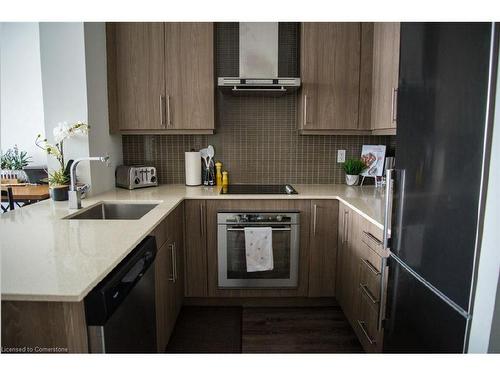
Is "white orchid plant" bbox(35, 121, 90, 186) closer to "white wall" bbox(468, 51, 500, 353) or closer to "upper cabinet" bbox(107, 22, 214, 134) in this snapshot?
"upper cabinet" bbox(107, 22, 214, 134)

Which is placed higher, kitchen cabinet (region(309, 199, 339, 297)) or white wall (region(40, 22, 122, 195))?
white wall (region(40, 22, 122, 195))

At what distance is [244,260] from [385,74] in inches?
65.1

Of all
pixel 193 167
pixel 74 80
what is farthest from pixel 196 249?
pixel 74 80

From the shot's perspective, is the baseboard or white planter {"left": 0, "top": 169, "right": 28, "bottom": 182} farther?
white planter {"left": 0, "top": 169, "right": 28, "bottom": 182}

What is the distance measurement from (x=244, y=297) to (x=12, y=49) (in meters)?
3.96

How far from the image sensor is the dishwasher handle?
88 centimetres

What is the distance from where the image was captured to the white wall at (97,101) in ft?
6.89

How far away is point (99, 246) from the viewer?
3.77 feet

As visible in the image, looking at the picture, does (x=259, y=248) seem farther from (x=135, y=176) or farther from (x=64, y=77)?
(x=64, y=77)

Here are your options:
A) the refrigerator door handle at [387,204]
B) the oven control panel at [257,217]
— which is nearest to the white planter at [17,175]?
the oven control panel at [257,217]

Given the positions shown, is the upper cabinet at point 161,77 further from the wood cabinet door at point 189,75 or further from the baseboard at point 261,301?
the baseboard at point 261,301

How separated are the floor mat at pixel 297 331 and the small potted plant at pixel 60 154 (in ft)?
4.81

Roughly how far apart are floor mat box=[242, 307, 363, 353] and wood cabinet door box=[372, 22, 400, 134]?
55.3 inches

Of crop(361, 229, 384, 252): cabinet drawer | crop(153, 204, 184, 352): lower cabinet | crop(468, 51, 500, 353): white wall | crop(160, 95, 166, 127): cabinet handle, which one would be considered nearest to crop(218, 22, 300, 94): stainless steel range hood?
crop(160, 95, 166, 127): cabinet handle
